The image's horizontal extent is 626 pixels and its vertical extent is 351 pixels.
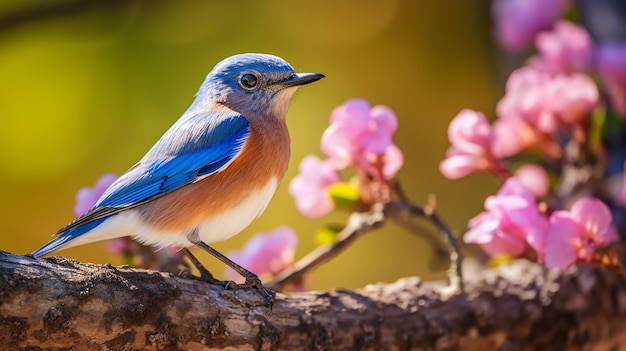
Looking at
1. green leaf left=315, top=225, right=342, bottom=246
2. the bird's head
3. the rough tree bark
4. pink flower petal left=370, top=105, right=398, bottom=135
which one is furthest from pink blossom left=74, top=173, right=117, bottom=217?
pink flower petal left=370, top=105, right=398, bottom=135

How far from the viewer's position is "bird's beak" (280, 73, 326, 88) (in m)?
2.40

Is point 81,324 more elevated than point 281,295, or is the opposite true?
point 281,295

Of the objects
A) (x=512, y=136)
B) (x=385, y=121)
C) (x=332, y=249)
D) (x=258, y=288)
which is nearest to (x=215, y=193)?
(x=258, y=288)

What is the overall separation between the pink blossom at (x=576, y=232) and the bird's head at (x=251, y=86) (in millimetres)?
909

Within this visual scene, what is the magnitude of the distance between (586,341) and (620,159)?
921 mm

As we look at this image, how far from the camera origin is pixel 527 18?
11.0 ft

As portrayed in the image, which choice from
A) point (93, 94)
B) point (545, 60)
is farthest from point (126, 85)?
point (545, 60)

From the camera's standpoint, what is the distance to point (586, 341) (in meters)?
2.55

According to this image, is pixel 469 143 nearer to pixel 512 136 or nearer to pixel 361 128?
pixel 512 136

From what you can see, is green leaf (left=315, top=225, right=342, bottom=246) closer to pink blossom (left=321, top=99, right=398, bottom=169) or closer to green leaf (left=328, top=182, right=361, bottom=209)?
green leaf (left=328, top=182, right=361, bottom=209)

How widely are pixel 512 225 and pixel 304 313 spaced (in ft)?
2.13

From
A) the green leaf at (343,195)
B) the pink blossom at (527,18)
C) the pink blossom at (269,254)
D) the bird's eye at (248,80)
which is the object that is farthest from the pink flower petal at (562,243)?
the pink blossom at (527,18)

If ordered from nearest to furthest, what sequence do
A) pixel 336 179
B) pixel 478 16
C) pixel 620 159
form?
pixel 336 179
pixel 620 159
pixel 478 16

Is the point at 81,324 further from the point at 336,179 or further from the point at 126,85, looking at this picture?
the point at 126,85
